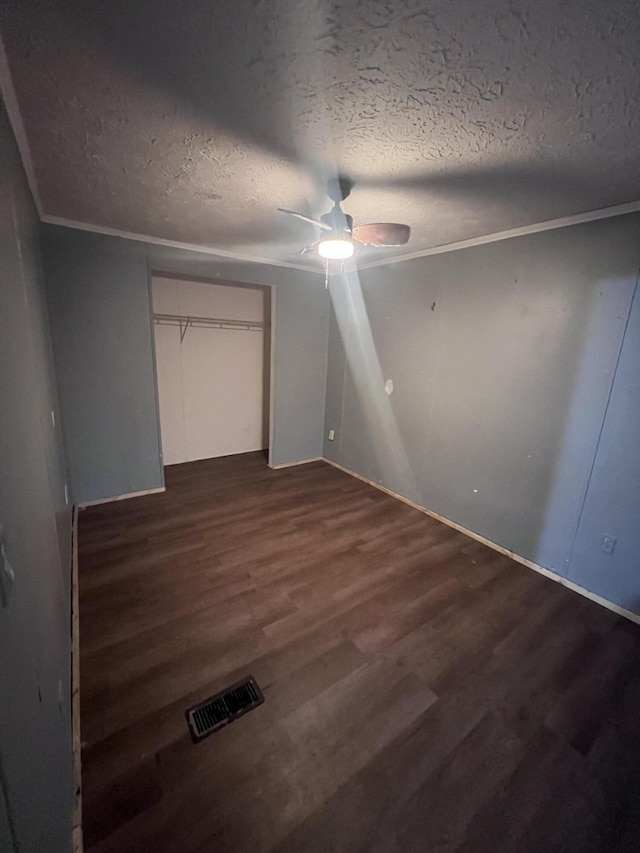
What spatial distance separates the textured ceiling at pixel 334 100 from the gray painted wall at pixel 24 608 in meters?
0.37

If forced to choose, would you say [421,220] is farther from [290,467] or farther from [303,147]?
[290,467]

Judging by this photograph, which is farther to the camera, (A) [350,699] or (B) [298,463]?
(B) [298,463]

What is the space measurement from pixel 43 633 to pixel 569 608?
8.71 feet

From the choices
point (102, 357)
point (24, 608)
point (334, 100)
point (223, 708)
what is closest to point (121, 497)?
point (102, 357)

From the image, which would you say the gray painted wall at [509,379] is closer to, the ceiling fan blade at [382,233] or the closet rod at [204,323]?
the ceiling fan blade at [382,233]

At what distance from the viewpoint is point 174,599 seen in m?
1.99

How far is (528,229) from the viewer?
7.45 ft

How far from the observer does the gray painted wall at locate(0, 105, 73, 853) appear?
0.61 m

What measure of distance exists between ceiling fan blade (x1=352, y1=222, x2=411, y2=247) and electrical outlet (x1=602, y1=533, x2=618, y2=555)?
2.18m

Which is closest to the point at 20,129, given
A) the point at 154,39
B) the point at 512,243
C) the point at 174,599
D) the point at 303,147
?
the point at 154,39

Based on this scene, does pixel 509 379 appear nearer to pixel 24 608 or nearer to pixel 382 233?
pixel 382 233

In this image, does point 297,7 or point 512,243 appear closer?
point 297,7

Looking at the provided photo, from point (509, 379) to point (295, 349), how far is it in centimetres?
226

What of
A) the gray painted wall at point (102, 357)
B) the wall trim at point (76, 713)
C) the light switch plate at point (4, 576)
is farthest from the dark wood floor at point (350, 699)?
the light switch plate at point (4, 576)
